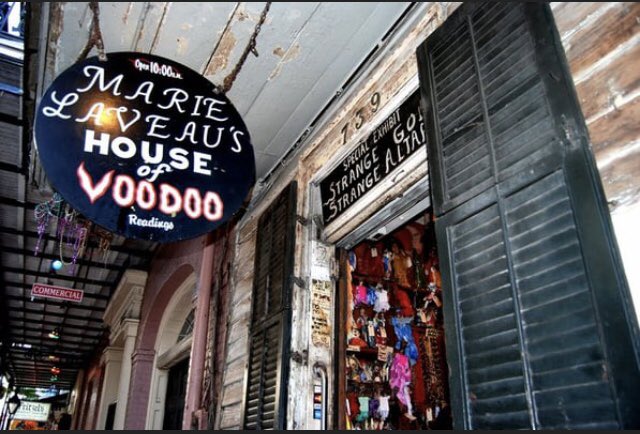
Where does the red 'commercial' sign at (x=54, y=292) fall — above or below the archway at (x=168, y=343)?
above

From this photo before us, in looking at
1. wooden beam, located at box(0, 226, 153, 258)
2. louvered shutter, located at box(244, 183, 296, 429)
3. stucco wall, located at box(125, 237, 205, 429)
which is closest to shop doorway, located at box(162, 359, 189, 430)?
stucco wall, located at box(125, 237, 205, 429)

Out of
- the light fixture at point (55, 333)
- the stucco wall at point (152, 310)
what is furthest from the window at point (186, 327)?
the light fixture at point (55, 333)

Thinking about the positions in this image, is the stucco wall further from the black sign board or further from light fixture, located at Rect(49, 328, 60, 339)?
light fixture, located at Rect(49, 328, 60, 339)

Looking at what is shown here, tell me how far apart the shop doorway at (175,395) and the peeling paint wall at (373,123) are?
3054 mm

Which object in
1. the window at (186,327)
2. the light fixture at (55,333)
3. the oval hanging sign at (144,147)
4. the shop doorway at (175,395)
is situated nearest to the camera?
the oval hanging sign at (144,147)

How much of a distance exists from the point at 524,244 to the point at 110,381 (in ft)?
41.3

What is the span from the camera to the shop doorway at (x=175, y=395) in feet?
25.9

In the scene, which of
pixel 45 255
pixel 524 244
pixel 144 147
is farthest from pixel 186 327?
pixel 524 244

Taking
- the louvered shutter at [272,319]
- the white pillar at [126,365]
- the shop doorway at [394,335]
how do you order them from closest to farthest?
the louvered shutter at [272,319]
the shop doorway at [394,335]
the white pillar at [126,365]

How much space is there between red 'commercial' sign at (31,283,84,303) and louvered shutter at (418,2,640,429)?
356 inches

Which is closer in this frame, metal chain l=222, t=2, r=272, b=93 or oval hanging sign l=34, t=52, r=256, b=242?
oval hanging sign l=34, t=52, r=256, b=242

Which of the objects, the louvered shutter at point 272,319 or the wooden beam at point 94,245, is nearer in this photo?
the louvered shutter at point 272,319

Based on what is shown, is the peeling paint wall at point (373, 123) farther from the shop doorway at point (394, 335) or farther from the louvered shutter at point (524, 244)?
the shop doorway at point (394, 335)

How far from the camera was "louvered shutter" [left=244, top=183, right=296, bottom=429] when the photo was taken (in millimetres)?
3947
